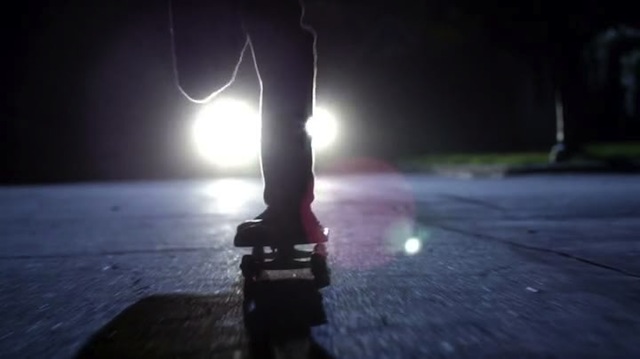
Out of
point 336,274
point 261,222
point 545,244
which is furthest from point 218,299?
point 545,244

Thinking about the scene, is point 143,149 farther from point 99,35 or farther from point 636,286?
point 636,286

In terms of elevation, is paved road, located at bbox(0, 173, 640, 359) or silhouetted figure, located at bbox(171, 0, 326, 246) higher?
silhouetted figure, located at bbox(171, 0, 326, 246)

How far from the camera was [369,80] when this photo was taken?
25.8m

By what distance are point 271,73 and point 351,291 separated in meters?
0.95

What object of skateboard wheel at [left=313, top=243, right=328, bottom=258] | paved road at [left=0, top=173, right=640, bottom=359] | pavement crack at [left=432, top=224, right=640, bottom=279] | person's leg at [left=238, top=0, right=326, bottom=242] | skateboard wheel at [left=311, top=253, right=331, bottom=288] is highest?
person's leg at [left=238, top=0, right=326, bottom=242]

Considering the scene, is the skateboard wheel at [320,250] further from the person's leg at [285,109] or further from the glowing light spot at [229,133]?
the glowing light spot at [229,133]

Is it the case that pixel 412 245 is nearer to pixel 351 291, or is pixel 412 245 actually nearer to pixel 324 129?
pixel 351 291

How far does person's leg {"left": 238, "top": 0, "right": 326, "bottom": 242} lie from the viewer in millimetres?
3830

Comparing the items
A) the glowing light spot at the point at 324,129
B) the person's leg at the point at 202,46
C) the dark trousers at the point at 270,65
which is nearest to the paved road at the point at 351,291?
the dark trousers at the point at 270,65

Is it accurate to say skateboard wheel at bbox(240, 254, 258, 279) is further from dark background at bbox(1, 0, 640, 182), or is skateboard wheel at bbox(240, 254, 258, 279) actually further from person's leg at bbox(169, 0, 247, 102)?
dark background at bbox(1, 0, 640, 182)

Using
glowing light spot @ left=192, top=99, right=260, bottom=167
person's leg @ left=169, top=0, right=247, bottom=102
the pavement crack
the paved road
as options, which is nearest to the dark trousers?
person's leg @ left=169, top=0, right=247, bottom=102

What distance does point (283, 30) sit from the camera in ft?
12.8

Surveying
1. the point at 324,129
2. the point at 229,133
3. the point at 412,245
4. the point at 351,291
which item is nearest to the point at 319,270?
the point at 351,291

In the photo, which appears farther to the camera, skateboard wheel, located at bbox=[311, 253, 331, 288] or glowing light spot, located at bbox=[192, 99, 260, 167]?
glowing light spot, located at bbox=[192, 99, 260, 167]
